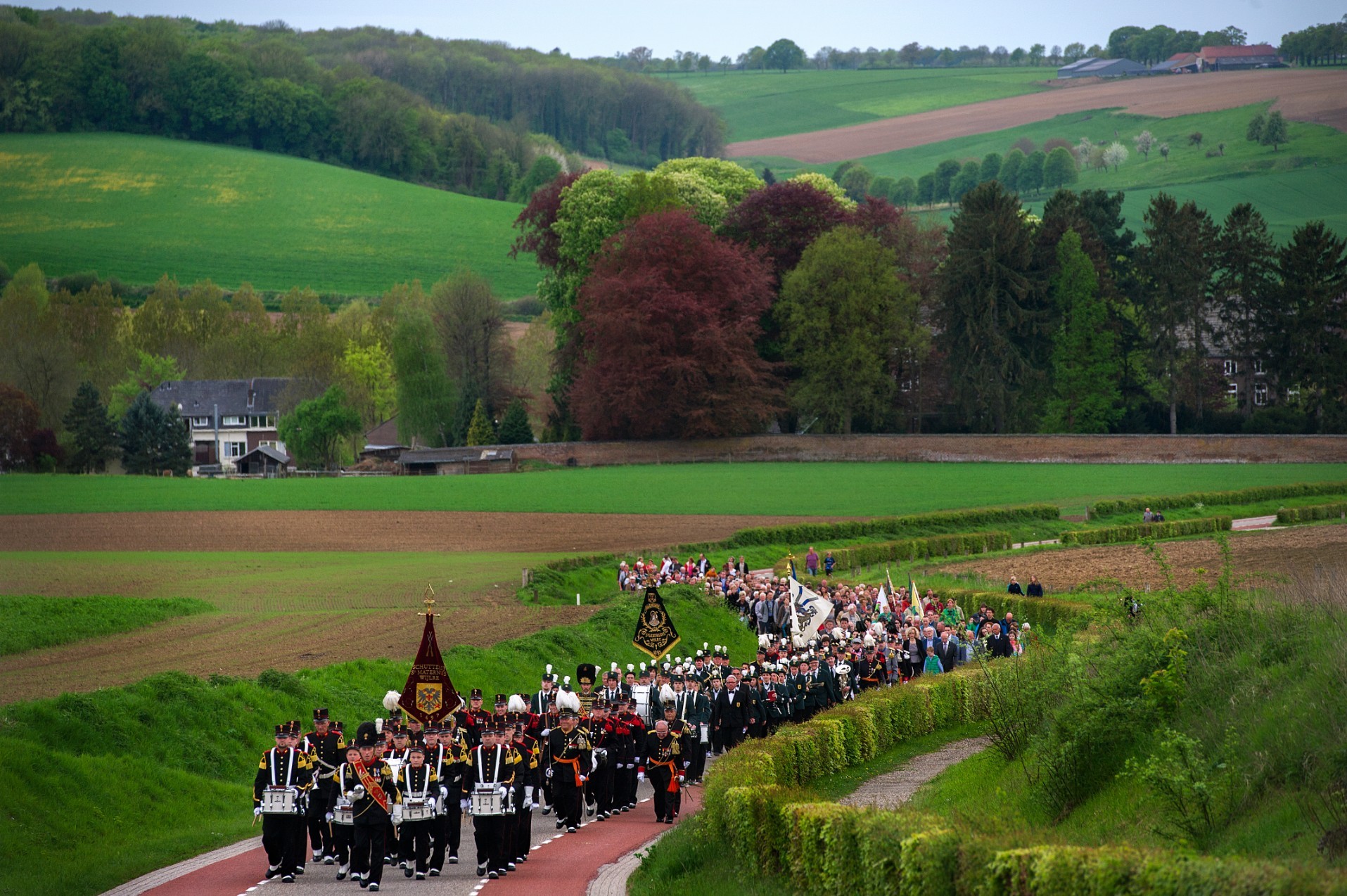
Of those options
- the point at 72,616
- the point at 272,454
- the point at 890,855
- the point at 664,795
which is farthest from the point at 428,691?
the point at 272,454

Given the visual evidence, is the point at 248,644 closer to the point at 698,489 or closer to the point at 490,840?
the point at 490,840

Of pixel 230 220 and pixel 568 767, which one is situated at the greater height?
pixel 230 220

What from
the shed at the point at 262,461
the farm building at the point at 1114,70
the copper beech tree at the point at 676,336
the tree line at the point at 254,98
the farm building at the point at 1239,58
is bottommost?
the shed at the point at 262,461

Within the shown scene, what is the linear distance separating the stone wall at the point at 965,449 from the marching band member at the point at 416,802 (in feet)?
213

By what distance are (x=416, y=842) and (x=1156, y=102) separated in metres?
162

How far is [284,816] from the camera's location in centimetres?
1569

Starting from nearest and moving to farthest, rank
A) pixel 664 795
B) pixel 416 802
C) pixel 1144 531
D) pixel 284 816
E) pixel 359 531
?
pixel 416 802 < pixel 284 816 < pixel 664 795 < pixel 1144 531 < pixel 359 531

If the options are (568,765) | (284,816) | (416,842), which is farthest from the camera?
(568,765)

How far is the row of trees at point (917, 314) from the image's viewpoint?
3100 inches

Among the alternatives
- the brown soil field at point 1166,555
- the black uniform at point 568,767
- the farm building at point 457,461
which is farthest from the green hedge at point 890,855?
the farm building at point 457,461

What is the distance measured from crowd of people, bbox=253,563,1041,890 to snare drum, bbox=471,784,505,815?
2 cm

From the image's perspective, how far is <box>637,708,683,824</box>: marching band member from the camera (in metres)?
18.8

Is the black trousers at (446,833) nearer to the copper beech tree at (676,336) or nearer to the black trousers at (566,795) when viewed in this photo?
the black trousers at (566,795)

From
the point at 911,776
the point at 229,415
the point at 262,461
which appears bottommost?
the point at 262,461
